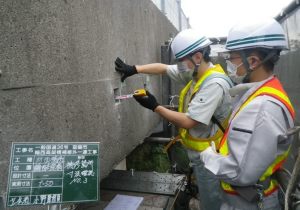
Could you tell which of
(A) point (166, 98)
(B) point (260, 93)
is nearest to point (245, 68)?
(B) point (260, 93)

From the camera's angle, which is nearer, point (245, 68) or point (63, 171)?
point (63, 171)

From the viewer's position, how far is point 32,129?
1958 mm

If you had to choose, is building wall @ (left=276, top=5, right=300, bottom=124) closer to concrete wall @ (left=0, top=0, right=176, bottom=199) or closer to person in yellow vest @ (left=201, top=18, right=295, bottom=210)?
person in yellow vest @ (left=201, top=18, right=295, bottom=210)

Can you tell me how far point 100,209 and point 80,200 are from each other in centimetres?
99

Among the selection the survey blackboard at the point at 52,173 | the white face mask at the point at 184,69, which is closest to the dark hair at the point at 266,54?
the white face mask at the point at 184,69

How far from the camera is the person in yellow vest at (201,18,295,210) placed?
1.92m

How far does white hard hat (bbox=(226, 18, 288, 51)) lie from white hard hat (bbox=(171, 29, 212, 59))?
0.93m

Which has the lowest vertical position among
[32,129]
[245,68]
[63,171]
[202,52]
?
[63,171]

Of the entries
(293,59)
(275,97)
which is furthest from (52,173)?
(293,59)

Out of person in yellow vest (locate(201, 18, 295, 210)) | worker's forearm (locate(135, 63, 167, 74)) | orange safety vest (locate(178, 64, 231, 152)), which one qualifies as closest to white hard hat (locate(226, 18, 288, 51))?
person in yellow vest (locate(201, 18, 295, 210))

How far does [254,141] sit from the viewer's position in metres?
1.92

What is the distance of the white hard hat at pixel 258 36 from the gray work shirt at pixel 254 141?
1.33 ft

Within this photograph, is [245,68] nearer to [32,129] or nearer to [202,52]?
[202,52]

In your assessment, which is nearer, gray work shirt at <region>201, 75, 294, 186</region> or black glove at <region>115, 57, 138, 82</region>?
gray work shirt at <region>201, 75, 294, 186</region>
